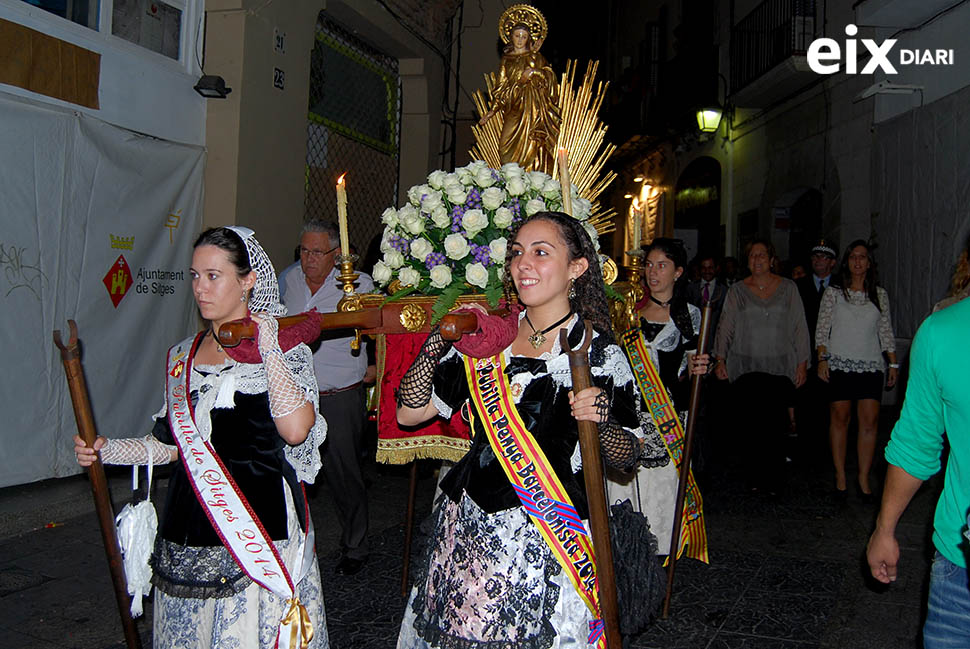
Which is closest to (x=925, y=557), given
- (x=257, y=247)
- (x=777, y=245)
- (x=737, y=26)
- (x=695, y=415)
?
(x=695, y=415)

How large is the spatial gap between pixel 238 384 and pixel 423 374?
2.23ft

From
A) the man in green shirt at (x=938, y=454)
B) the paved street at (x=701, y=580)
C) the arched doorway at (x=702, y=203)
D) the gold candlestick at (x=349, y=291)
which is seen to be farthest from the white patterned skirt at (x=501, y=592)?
the arched doorway at (x=702, y=203)

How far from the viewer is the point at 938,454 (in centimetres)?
248

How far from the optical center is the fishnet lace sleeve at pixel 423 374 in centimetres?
264

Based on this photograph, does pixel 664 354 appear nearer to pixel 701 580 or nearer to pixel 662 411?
pixel 662 411

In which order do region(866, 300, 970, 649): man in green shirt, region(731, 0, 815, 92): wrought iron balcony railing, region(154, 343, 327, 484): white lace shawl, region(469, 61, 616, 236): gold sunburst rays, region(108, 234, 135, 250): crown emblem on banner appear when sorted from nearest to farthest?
region(866, 300, 970, 649): man in green shirt, region(154, 343, 327, 484): white lace shawl, region(469, 61, 616, 236): gold sunburst rays, region(108, 234, 135, 250): crown emblem on banner, region(731, 0, 815, 92): wrought iron balcony railing

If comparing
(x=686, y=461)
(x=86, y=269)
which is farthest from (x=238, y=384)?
(x=86, y=269)

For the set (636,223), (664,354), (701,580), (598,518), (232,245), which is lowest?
(701,580)

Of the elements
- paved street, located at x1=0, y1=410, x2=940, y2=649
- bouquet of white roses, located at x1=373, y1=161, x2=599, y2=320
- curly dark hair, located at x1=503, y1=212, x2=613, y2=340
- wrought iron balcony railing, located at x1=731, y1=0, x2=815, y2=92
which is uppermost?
wrought iron balcony railing, located at x1=731, y1=0, x2=815, y2=92

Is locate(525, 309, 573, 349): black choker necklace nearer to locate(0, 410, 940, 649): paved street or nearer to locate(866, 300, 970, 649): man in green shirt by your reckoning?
locate(866, 300, 970, 649): man in green shirt

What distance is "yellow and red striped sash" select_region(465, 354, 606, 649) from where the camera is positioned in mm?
2457

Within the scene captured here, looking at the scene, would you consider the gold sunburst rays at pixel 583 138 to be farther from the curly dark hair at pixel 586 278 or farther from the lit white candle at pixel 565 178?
the curly dark hair at pixel 586 278

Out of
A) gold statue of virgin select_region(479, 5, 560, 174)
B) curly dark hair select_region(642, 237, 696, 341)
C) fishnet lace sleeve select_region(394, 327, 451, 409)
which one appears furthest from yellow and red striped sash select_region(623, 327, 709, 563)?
fishnet lace sleeve select_region(394, 327, 451, 409)

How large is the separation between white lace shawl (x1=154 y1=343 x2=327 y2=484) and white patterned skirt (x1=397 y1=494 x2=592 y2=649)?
724 mm
